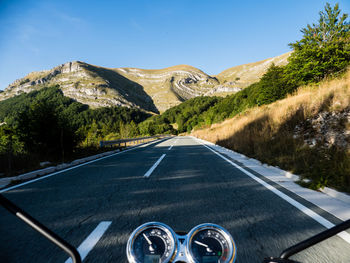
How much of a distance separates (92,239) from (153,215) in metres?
0.94

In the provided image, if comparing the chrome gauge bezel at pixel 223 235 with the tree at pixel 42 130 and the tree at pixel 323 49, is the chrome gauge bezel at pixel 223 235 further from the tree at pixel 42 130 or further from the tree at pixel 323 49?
the tree at pixel 323 49

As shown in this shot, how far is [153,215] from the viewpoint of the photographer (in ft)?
9.39

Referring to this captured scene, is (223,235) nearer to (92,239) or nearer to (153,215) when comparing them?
(153,215)

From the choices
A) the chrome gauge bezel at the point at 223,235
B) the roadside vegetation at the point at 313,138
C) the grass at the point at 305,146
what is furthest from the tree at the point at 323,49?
the chrome gauge bezel at the point at 223,235

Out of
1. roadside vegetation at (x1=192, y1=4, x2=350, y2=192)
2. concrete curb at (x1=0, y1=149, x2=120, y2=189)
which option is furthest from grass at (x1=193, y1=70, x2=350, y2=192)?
concrete curb at (x1=0, y1=149, x2=120, y2=189)

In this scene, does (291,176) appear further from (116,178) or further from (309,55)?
(309,55)

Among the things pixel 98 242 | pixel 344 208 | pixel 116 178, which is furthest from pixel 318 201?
pixel 116 178

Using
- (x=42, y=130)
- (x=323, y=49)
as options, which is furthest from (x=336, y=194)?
(x=323, y=49)

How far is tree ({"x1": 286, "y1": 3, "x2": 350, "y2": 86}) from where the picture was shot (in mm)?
18078

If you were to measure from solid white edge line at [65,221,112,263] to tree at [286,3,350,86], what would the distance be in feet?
78.1

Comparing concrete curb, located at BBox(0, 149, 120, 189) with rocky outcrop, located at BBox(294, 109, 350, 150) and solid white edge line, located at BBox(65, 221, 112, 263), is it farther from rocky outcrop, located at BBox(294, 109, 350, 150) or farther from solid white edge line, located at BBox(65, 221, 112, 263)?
rocky outcrop, located at BBox(294, 109, 350, 150)

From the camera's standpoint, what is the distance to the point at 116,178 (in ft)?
17.5

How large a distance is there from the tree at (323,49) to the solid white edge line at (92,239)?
78.1 ft

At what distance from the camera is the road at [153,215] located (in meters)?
2.04
